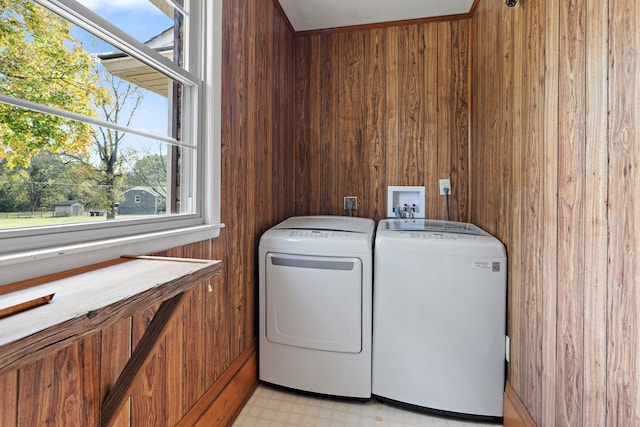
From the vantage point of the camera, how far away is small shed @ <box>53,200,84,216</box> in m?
0.80

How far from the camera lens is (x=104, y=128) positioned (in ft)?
2.97

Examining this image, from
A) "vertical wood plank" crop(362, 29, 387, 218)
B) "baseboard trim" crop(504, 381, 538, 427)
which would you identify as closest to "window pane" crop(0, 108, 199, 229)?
"vertical wood plank" crop(362, 29, 387, 218)

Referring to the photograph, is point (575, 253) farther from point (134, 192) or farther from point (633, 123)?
point (134, 192)

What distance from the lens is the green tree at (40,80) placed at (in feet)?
2.22

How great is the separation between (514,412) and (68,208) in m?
1.92

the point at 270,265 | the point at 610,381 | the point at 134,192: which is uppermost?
the point at 134,192

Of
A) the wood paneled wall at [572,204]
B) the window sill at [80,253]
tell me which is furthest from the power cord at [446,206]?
the window sill at [80,253]

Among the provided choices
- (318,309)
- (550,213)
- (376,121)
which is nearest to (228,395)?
(318,309)

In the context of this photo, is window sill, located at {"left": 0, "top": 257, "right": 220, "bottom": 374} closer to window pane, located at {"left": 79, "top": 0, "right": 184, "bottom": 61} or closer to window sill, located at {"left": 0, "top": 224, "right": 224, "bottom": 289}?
window sill, located at {"left": 0, "top": 224, "right": 224, "bottom": 289}

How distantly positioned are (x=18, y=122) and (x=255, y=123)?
1.15 meters

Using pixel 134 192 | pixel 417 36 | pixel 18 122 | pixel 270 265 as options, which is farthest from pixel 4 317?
pixel 417 36

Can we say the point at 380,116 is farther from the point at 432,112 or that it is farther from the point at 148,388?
the point at 148,388

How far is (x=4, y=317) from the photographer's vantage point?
18.4 inches

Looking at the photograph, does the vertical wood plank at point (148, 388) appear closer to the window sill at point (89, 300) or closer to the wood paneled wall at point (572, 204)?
the window sill at point (89, 300)
